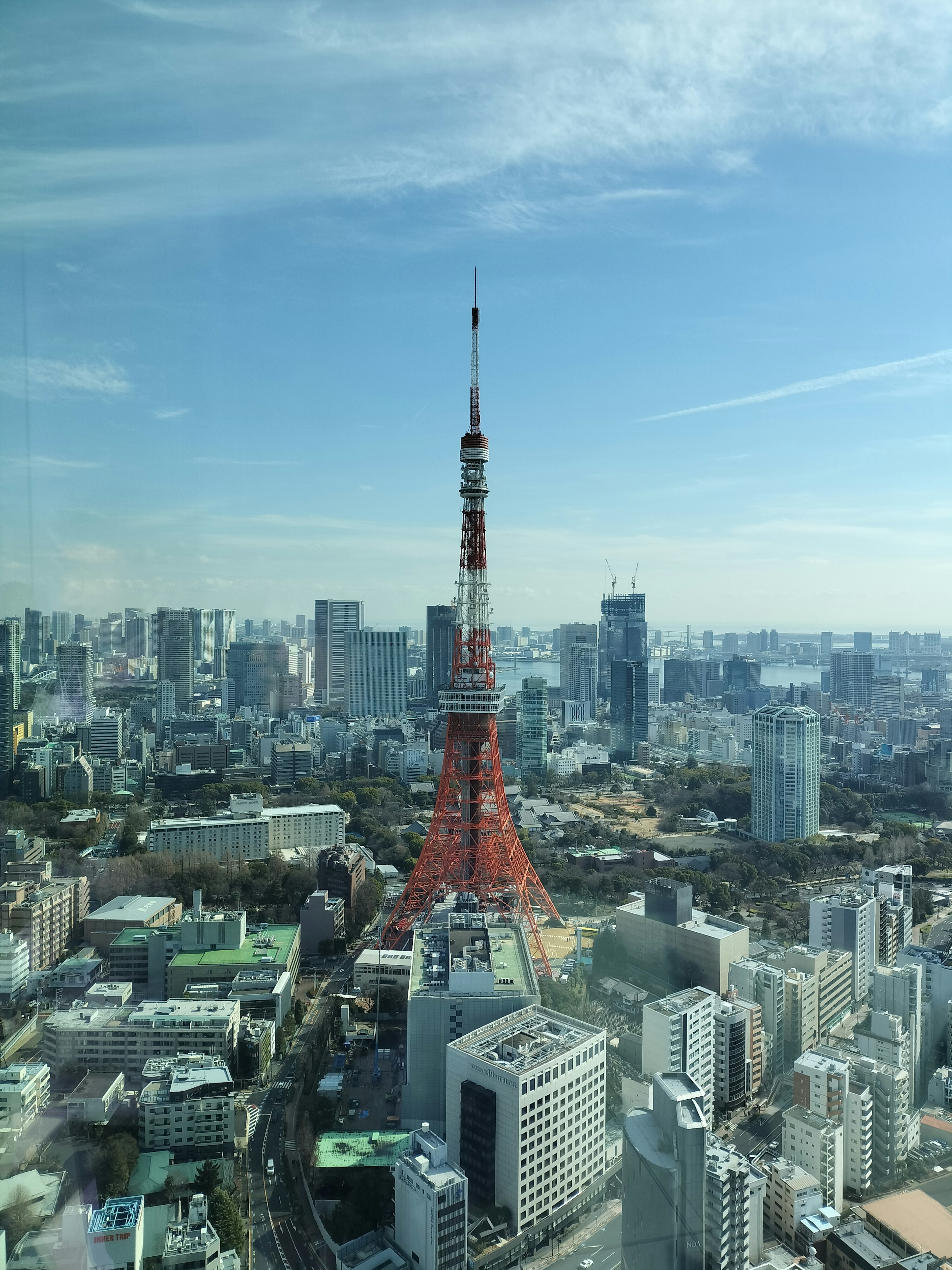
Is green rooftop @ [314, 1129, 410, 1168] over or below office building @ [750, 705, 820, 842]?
below

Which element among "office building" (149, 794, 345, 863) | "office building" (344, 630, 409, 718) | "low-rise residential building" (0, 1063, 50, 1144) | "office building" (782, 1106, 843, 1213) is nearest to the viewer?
"low-rise residential building" (0, 1063, 50, 1144)

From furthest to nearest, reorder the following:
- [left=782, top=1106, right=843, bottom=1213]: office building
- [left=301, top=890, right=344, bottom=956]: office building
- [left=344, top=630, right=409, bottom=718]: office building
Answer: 1. [left=344, top=630, right=409, bottom=718]: office building
2. [left=301, top=890, right=344, bottom=956]: office building
3. [left=782, top=1106, right=843, bottom=1213]: office building

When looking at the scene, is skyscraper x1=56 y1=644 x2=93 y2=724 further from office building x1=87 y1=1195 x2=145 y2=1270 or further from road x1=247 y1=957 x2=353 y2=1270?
office building x1=87 y1=1195 x2=145 y2=1270

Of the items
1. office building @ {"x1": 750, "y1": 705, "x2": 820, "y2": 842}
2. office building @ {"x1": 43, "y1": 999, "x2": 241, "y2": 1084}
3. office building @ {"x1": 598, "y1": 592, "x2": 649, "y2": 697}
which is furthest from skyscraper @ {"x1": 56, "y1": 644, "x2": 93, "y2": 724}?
office building @ {"x1": 598, "y1": 592, "x2": 649, "y2": 697}

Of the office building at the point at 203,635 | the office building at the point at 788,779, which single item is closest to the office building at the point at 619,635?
the office building at the point at 788,779

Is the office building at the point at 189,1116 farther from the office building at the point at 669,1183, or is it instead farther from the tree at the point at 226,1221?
the office building at the point at 669,1183
